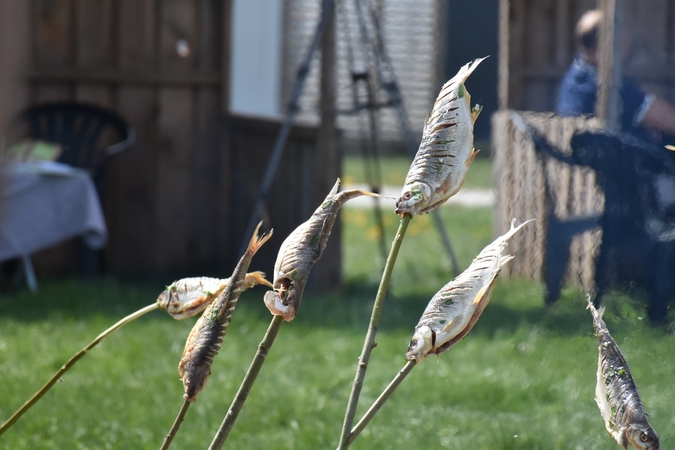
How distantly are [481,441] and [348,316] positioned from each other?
1.89 metres

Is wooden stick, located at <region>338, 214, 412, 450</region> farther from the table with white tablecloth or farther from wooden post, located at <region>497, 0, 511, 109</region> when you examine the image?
the table with white tablecloth

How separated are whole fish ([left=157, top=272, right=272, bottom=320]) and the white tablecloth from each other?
13.4 feet

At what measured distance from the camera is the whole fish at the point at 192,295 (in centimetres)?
102

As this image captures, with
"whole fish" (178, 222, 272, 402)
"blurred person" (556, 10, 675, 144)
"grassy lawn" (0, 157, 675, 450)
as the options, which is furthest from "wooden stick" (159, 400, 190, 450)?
"blurred person" (556, 10, 675, 144)

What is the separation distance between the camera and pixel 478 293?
0.88m

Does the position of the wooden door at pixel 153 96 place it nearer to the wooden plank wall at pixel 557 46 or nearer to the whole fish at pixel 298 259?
the wooden plank wall at pixel 557 46

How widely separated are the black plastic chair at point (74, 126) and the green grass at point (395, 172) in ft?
13.1

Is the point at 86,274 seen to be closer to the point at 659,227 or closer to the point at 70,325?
the point at 70,325

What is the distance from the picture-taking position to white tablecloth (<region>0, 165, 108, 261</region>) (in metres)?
4.88

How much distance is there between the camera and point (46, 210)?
195 inches

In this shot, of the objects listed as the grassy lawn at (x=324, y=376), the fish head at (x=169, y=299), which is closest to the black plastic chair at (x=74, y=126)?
the grassy lawn at (x=324, y=376)

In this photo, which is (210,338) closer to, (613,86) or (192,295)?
(192,295)

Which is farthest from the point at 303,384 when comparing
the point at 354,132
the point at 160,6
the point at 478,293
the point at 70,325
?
the point at 354,132

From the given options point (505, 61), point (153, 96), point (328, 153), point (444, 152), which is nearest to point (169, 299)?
point (444, 152)
